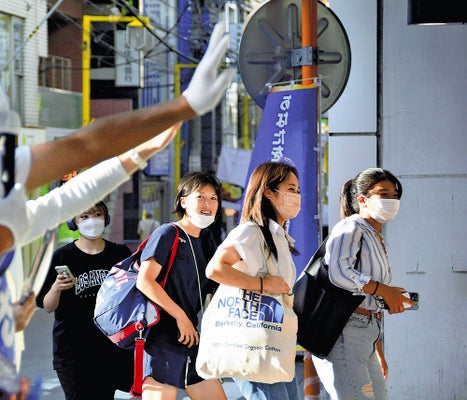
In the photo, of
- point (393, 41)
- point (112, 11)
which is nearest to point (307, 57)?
point (393, 41)

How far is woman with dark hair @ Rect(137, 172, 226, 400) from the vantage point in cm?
629

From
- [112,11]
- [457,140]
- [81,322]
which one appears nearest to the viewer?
[81,322]

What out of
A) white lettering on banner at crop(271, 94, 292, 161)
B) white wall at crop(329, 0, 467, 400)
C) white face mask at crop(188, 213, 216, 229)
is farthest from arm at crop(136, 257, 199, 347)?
white wall at crop(329, 0, 467, 400)

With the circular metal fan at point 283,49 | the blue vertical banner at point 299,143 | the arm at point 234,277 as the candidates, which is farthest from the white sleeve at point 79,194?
the circular metal fan at point 283,49

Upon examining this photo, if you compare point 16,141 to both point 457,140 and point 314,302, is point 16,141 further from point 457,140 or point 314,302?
point 457,140

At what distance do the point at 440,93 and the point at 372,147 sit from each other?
64cm

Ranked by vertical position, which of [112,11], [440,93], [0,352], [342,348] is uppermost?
[112,11]

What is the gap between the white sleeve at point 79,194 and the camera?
119 inches

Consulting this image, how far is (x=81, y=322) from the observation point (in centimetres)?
687

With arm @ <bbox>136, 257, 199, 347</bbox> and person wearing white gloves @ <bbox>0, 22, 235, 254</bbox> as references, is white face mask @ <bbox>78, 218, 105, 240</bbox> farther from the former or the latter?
person wearing white gloves @ <bbox>0, 22, 235, 254</bbox>

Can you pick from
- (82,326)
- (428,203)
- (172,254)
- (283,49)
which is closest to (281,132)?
(283,49)

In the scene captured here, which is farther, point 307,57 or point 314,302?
point 307,57

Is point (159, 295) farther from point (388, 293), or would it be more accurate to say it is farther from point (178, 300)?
point (388, 293)

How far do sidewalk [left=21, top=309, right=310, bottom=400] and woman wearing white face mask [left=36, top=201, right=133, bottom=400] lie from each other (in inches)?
8.9
